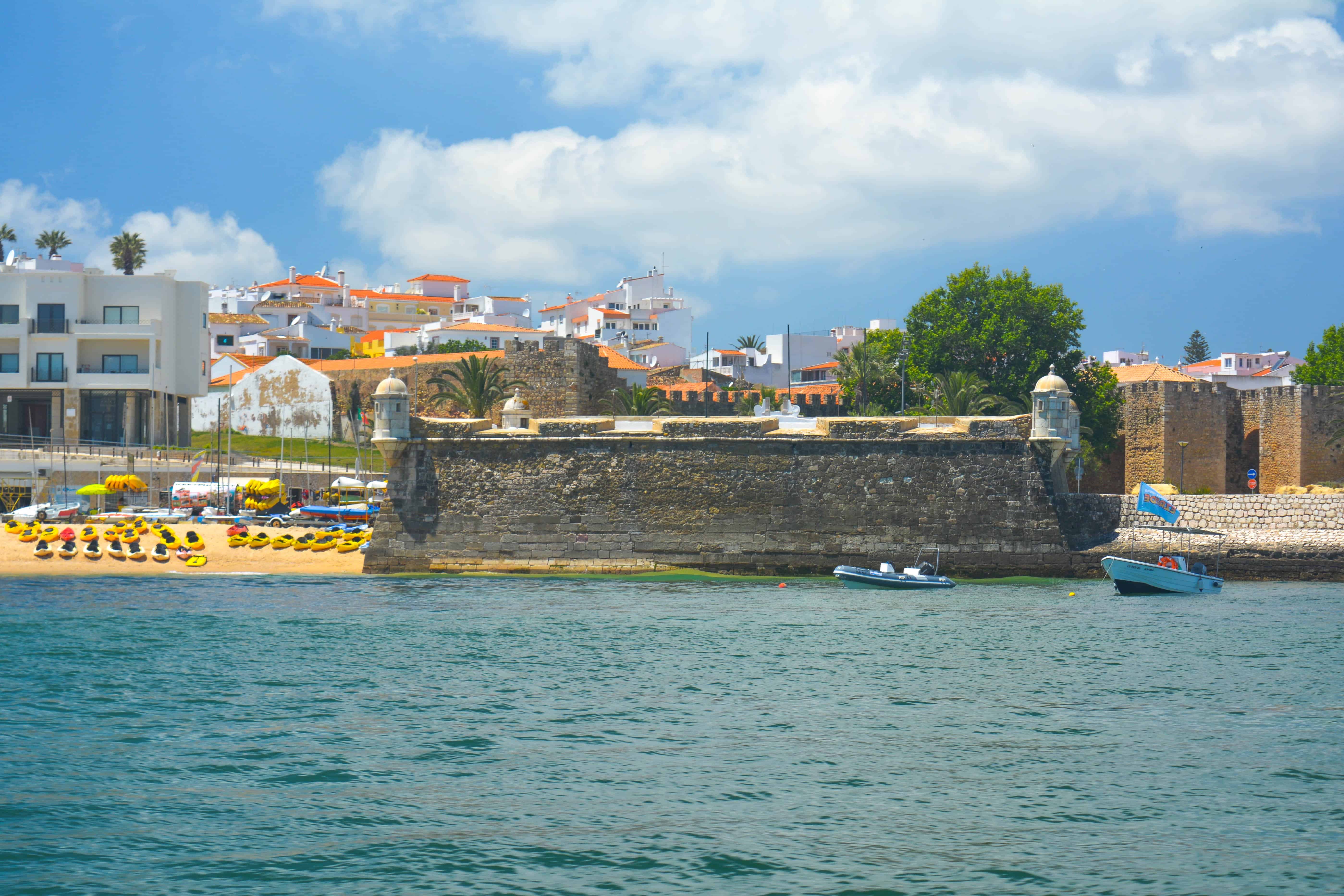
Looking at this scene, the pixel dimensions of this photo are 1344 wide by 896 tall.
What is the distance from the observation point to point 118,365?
187 feet

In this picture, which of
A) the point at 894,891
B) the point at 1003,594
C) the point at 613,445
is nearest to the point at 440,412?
the point at 613,445

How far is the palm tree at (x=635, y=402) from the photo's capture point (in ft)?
174

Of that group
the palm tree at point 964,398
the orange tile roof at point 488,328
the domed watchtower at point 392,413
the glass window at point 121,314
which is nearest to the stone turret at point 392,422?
the domed watchtower at point 392,413

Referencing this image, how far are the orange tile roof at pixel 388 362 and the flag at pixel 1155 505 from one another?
37.8 m

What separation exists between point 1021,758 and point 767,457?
57.8ft

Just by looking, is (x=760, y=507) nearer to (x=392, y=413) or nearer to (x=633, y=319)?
(x=392, y=413)

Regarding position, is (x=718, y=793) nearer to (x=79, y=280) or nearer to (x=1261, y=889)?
(x=1261, y=889)

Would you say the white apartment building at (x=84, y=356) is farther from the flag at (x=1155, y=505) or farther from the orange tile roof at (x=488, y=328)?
the flag at (x=1155, y=505)

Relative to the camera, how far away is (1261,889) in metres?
10.3

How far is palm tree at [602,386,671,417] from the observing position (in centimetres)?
5294

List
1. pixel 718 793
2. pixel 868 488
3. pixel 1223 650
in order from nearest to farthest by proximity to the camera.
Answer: pixel 718 793
pixel 1223 650
pixel 868 488

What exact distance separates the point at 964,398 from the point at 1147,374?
75.2ft

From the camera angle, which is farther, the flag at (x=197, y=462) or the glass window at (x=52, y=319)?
the glass window at (x=52, y=319)

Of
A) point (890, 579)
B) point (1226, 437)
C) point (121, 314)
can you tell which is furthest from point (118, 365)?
point (1226, 437)
